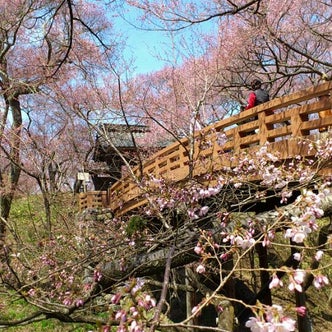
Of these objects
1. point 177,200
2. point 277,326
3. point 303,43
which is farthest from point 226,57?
point 277,326

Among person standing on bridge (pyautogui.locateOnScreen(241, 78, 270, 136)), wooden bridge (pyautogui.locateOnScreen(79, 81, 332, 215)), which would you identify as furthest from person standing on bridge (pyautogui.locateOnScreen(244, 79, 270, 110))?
wooden bridge (pyautogui.locateOnScreen(79, 81, 332, 215))

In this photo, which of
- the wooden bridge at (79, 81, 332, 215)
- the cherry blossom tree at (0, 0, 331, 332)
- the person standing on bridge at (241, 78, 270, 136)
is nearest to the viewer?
the cherry blossom tree at (0, 0, 331, 332)

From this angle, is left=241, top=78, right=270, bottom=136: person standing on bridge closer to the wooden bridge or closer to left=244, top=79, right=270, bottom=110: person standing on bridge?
left=244, top=79, right=270, bottom=110: person standing on bridge

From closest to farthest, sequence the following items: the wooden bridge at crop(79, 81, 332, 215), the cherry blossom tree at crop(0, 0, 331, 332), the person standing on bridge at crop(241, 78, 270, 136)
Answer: the cherry blossom tree at crop(0, 0, 331, 332)
the wooden bridge at crop(79, 81, 332, 215)
the person standing on bridge at crop(241, 78, 270, 136)

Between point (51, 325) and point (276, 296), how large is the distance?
549 centimetres

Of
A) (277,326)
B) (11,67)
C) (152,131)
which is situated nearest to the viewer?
(277,326)

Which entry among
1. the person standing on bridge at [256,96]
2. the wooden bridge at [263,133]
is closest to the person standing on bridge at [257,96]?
the person standing on bridge at [256,96]

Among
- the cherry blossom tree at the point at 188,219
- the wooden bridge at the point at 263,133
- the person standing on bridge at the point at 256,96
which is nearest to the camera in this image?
the cherry blossom tree at the point at 188,219

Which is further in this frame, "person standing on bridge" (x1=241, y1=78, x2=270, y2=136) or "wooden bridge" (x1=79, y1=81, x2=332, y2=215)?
"person standing on bridge" (x1=241, y1=78, x2=270, y2=136)

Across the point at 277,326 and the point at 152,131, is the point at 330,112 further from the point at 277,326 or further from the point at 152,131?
the point at 152,131

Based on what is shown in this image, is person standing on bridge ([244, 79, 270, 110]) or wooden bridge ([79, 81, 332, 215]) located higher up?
person standing on bridge ([244, 79, 270, 110])

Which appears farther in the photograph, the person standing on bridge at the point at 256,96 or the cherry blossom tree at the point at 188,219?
the person standing on bridge at the point at 256,96

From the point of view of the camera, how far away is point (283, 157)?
5.70 metres

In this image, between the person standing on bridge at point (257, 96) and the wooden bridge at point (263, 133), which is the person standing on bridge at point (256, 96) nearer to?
the person standing on bridge at point (257, 96)
